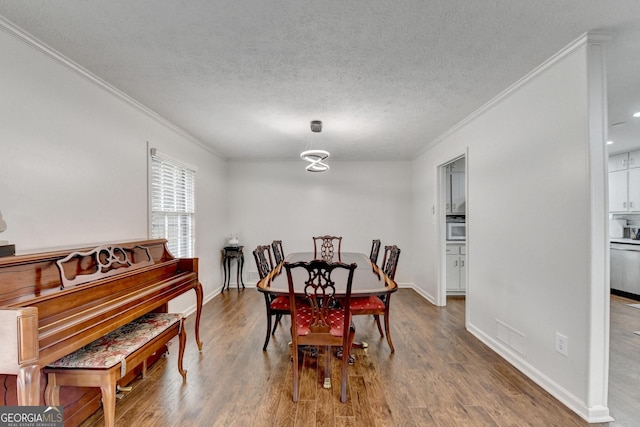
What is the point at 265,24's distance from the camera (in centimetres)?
175

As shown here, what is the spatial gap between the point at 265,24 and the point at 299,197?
402 cm

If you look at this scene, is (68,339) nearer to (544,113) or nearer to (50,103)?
(50,103)

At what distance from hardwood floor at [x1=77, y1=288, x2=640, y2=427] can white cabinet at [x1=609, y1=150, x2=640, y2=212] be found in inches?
118

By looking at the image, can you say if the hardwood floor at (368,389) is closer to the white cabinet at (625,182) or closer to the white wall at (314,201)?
the white wall at (314,201)

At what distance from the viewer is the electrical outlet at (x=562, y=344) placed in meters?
2.02

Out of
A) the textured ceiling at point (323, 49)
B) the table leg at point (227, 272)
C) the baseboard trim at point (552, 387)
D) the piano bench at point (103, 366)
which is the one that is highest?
the textured ceiling at point (323, 49)

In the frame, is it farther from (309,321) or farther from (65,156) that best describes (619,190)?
(65,156)

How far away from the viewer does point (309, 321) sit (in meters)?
2.24

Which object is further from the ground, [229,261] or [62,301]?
[62,301]

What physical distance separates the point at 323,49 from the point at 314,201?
3793 mm

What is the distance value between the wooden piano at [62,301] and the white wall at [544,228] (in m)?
2.89

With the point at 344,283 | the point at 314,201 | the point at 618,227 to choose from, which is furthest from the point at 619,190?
the point at 344,283

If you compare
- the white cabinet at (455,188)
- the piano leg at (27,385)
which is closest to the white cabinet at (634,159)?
the white cabinet at (455,188)

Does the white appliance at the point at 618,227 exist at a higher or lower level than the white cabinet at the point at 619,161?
lower
